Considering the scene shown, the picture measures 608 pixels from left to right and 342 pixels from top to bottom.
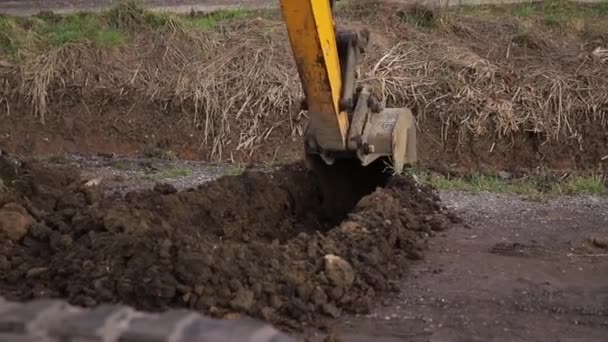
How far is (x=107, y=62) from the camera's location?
12562 millimetres

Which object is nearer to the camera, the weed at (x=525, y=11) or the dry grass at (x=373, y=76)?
the dry grass at (x=373, y=76)

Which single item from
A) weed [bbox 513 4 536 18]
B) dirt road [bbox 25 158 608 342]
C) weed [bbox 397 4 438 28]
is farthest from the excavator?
weed [bbox 513 4 536 18]

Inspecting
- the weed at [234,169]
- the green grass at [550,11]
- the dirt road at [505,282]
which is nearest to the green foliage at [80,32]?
the weed at [234,169]

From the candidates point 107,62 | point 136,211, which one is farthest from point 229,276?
point 107,62

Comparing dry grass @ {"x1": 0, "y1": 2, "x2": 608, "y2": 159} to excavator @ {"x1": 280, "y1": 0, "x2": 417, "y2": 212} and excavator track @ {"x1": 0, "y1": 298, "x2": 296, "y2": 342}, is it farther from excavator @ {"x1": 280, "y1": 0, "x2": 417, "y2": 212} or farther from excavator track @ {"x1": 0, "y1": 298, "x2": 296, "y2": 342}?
excavator track @ {"x1": 0, "y1": 298, "x2": 296, "y2": 342}

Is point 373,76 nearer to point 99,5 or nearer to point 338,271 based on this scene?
point 99,5

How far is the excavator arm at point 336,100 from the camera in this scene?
6.11m

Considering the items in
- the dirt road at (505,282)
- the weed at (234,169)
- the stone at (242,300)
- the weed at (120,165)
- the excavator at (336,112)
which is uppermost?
the excavator at (336,112)

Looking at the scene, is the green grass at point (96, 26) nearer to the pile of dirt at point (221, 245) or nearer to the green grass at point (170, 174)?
the green grass at point (170, 174)

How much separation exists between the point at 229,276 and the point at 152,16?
8.31m

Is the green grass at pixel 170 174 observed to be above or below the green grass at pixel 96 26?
below

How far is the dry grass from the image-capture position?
11438 mm

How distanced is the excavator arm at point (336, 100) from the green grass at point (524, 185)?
1.56m

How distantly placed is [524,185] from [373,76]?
284 centimetres
